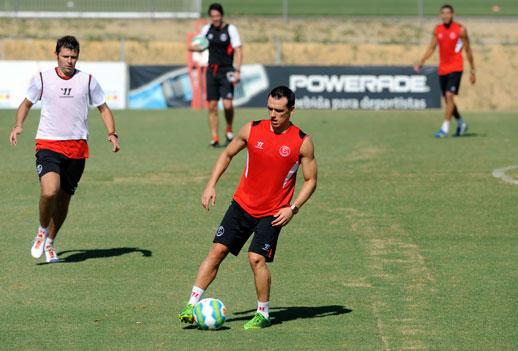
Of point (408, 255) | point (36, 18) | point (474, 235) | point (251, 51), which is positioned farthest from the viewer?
point (36, 18)

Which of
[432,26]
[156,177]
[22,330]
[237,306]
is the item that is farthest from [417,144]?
[432,26]

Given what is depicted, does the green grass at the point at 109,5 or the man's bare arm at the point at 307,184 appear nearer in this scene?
the man's bare arm at the point at 307,184

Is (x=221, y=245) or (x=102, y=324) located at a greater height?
(x=221, y=245)

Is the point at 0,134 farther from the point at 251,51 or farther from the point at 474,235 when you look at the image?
the point at 251,51

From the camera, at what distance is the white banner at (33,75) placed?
Result: 31641 millimetres

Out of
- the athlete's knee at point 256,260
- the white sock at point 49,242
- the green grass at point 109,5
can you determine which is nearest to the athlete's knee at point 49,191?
the white sock at point 49,242

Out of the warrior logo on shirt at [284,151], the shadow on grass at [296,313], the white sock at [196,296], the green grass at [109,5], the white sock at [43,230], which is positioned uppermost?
the green grass at [109,5]

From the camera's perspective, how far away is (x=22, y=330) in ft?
29.5

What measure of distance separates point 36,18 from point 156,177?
3135 cm

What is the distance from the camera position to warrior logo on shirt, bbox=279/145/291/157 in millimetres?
9016

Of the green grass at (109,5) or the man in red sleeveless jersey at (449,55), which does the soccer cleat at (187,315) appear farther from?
the green grass at (109,5)

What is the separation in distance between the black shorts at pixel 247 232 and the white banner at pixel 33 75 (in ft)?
Answer: 75.0

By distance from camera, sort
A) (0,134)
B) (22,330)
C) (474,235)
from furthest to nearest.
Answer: (0,134)
(474,235)
(22,330)

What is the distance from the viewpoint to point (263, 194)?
9.13 m
